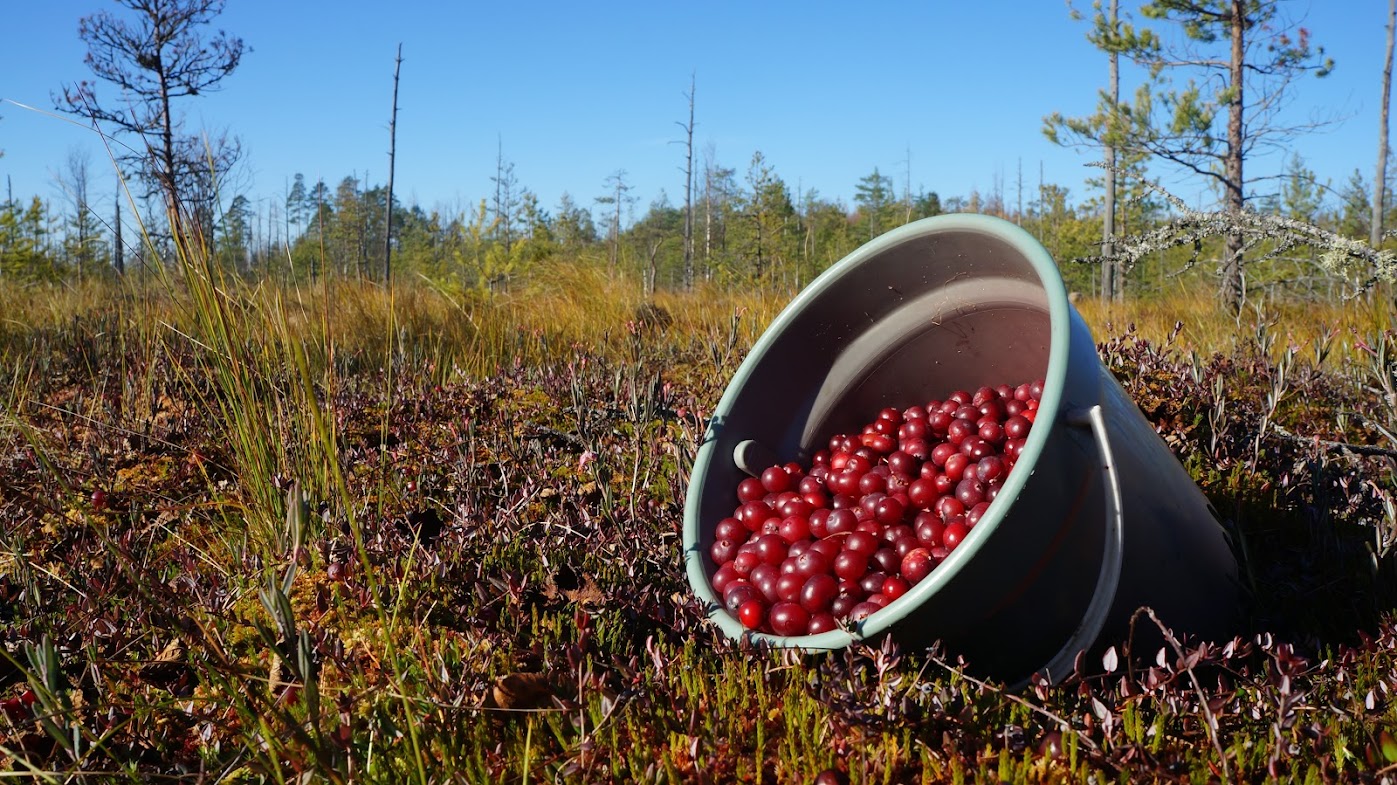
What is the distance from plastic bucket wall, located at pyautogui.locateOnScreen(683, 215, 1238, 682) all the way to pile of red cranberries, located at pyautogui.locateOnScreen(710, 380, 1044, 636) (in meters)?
0.09

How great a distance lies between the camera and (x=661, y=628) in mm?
1880

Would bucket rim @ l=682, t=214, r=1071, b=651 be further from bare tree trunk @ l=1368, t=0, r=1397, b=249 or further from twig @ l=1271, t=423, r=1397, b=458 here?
bare tree trunk @ l=1368, t=0, r=1397, b=249

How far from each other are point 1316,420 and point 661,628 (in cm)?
307

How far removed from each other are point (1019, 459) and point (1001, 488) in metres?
0.14

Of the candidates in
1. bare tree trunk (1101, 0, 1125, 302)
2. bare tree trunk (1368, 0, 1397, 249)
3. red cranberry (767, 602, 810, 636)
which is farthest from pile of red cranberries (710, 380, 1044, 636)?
bare tree trunk (1368, 0, 1397, 249)

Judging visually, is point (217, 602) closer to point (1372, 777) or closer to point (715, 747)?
point (715, 747)

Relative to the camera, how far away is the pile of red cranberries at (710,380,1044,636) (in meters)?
1.76

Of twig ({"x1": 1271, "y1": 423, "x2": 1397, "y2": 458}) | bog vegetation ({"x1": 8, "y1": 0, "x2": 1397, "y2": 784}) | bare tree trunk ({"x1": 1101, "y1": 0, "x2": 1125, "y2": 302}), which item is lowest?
bog vegetation ({"x1": 8, "y1": 0, "x2": 1397, "y2": 784})

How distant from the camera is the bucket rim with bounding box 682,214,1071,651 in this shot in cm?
149

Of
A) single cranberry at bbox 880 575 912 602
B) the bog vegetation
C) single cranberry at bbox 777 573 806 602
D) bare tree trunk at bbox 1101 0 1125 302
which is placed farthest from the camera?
bare tree trunk at bbox 1101 0 1125 302

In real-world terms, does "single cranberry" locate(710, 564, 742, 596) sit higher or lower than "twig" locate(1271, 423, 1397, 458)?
lower

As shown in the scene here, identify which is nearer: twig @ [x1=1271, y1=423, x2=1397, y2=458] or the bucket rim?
the bucket rim

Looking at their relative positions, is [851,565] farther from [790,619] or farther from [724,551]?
[724,551]

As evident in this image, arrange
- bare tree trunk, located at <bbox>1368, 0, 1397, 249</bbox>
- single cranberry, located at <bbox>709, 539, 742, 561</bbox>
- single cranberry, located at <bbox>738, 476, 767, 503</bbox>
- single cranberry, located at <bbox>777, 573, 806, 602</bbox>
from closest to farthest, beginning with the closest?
single cranberry, located at <bbox>777, 573, 806, 602</bbox>
single cranberry, located at <bbox>709, 539, 742, 561</bbox>
single cranberry, located at <bbox>738, 476, 767, 503</bbox>
bare tree trunk, located at <bbox>1368, 0, 1397, 249</bbox>
